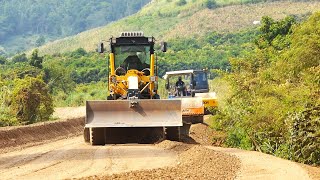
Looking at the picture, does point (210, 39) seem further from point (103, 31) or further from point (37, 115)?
point (37, 115)

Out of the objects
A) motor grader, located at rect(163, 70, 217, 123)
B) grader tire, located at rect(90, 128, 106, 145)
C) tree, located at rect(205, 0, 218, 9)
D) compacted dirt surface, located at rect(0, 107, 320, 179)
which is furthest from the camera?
tree, located at rect(205, 0, 218, 9)

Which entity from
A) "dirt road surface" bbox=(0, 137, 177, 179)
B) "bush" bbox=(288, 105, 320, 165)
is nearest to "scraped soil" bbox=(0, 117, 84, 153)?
"dirt road surface" bbox=(0, 137, 177, 179)

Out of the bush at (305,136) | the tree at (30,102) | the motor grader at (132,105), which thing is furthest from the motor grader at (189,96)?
the bush at (305,136)

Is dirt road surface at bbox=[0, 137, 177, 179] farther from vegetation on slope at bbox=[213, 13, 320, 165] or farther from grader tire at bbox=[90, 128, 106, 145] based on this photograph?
vegetation on slope at bbox=[213, 13, 320, 165]

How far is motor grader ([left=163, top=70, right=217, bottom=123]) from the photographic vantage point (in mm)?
32156

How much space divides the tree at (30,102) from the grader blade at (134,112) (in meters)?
13.7

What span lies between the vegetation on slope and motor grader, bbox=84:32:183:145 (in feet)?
10.8

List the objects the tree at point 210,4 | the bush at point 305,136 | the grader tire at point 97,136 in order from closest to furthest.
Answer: the bush at point 305,136 → the grader tire at point 97,136 → the tree at point 210,4

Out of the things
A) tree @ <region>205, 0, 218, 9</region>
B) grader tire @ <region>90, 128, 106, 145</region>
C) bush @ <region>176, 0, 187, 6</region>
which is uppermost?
bush @ <region>176, 0, 187, 6</region>

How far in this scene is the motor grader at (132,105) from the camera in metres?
20.4

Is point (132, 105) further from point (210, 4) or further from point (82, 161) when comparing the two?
point (210, 4)

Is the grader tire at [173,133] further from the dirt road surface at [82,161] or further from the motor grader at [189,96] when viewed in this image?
the motor grader at [189,96]

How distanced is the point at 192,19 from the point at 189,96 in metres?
94.0

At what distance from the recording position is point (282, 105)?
2173 centimetres
